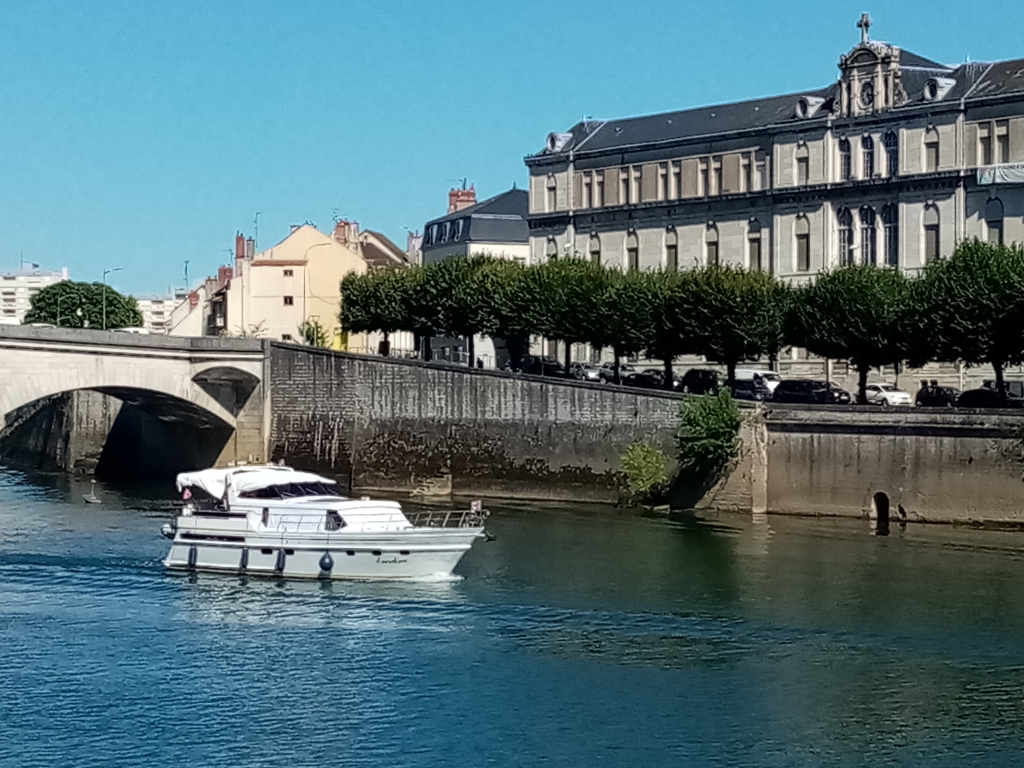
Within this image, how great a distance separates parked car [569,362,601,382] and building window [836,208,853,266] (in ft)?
45.0

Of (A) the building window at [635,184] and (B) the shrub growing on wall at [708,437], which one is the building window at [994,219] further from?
(A) the building window at [635,184]

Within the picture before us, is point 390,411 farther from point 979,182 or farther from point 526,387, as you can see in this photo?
point 979,182

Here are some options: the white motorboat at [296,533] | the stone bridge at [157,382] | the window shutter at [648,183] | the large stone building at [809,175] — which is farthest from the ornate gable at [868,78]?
the white motorboat at [296,533]

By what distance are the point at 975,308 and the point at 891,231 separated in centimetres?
2118

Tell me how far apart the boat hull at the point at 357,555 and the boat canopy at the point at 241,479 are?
1813 millimetres

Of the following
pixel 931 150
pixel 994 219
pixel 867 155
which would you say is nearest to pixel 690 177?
pixel 867 155

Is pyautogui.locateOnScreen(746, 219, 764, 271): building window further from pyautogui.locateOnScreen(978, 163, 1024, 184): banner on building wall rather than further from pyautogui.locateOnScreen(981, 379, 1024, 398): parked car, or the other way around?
pyautogui.locateOnScreen(981, 379, 1024, 398): parked car

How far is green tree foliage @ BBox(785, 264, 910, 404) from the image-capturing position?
2891 inches

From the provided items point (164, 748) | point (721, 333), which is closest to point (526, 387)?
point (721, 333)

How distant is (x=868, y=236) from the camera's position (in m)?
91.1

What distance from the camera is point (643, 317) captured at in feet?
266

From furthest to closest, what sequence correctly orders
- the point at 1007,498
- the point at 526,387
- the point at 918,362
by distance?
the point at 526,387, the point at 918,362, the point at 1007,498

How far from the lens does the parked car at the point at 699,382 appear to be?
3113 inches

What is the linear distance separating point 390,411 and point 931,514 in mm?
26525
